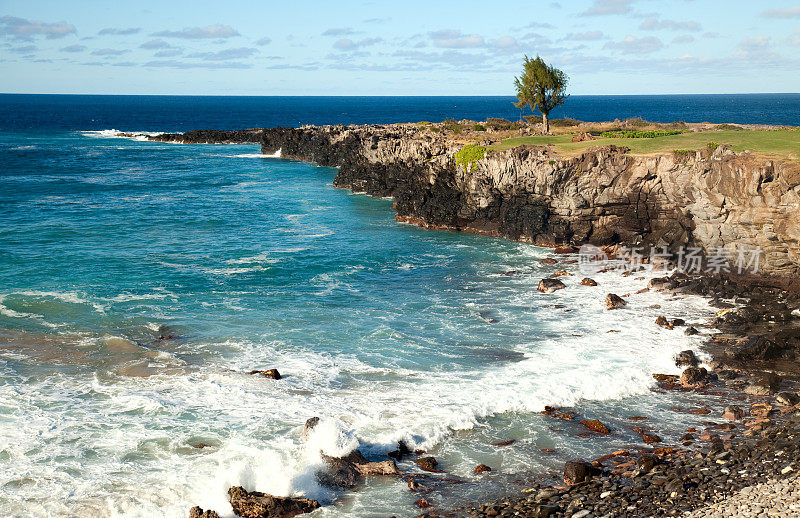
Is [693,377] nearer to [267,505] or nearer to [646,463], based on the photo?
[646,463]

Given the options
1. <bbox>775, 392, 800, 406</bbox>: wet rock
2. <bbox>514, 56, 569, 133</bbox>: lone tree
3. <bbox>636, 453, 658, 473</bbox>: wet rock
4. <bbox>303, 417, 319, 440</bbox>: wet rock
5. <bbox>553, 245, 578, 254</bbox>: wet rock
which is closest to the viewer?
<bbox>636, 453, 658, 473</bbox>: wet rock

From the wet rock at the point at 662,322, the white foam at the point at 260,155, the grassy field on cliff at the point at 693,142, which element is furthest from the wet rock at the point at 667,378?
the white foam at the point at 260,155

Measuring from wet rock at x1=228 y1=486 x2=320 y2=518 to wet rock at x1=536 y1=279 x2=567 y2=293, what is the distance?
19.5 m

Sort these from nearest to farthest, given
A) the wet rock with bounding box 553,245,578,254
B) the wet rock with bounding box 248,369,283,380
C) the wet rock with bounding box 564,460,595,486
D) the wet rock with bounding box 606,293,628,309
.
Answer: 1. the wet rock with bounding box 564,460,595,486
2. the wet rock with bounding box 248,369,283,380
3. the wet rock with bounding box 606,293,628,309
4. the wet rock with bounding box 553,245,578,254

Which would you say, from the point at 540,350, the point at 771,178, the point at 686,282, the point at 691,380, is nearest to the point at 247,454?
the point at 540,350

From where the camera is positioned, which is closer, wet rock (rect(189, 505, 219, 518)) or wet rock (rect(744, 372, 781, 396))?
wet rock (rect(189, 505, 219, 518))

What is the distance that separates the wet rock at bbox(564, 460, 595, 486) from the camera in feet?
52.1

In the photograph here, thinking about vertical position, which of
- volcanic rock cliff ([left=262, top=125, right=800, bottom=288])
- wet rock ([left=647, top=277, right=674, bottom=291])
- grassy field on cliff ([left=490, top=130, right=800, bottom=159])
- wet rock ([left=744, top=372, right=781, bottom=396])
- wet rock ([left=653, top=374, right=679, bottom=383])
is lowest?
wet rock ([left=653, top=374, right=679, bottom=383])

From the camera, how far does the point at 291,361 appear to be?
24.2 meters

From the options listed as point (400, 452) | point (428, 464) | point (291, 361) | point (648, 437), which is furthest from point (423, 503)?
point (291, 361)

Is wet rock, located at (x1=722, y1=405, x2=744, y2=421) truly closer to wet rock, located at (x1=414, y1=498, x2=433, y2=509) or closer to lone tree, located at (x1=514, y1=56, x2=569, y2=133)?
wet rock, located at (x1=414, y1=498, x2=433, y2=509)

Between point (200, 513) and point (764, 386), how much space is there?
677 inches

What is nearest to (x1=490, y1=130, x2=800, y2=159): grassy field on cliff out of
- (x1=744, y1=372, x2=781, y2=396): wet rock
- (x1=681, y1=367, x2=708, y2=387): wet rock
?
(x1=744, y1=372, x2=781, y2=396): wet rock

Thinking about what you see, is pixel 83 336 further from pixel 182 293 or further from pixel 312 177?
pixel 312 177
